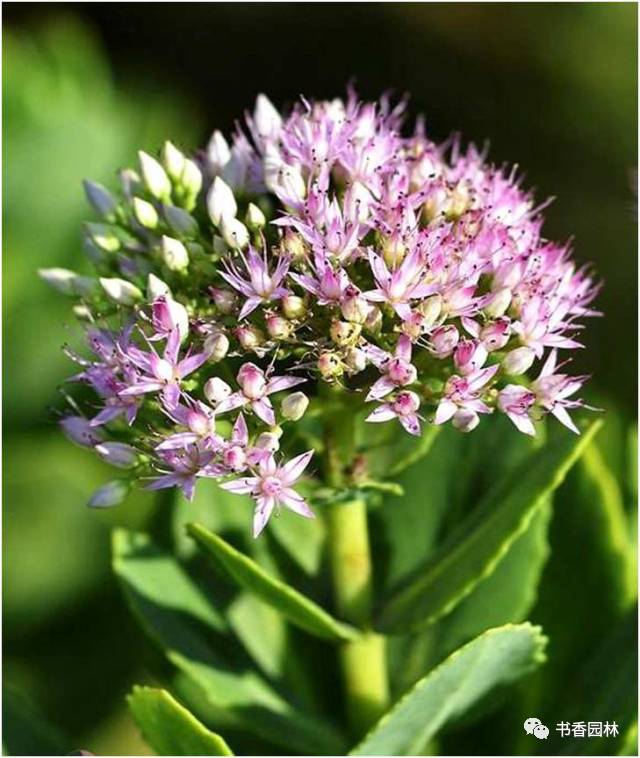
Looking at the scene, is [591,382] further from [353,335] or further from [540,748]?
[353,335]

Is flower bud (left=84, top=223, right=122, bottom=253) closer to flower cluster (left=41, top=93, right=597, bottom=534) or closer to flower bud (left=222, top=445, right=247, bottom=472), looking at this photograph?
flower cluster (left=41, top=93, right=597, bottom=534)

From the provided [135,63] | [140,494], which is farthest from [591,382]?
[135,63]

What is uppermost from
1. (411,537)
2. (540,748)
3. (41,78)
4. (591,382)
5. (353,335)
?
(41,78)

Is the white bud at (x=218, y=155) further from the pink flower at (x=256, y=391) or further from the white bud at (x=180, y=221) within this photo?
the pink flower at (x=256, y=391)

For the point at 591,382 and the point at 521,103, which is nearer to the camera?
the point at 591,382

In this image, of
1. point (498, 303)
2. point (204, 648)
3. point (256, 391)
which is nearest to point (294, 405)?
point (256, 391)

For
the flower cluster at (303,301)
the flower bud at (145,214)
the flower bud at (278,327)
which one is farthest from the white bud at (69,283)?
the flower bud at (278,327)
